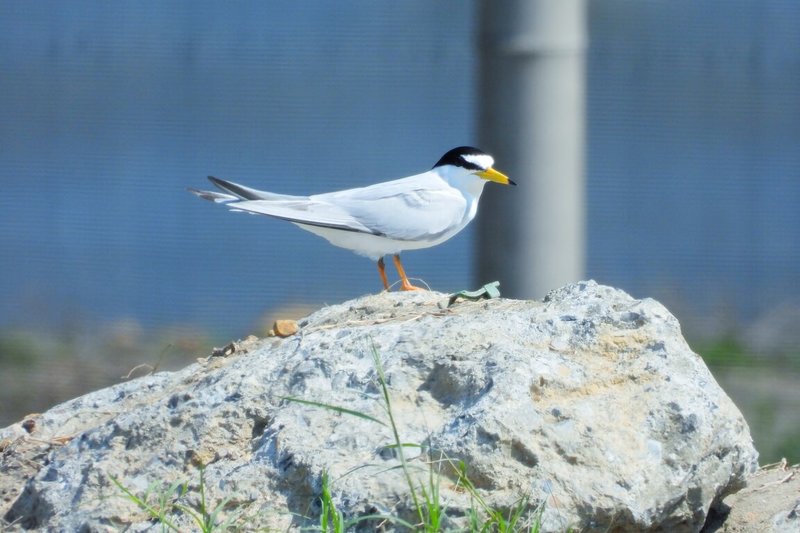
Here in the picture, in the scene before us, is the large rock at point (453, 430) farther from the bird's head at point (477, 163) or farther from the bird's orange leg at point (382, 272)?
the bird's orange leg at point (382, 272)

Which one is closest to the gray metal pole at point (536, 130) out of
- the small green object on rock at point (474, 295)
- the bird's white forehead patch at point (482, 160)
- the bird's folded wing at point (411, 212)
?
the bird's white forehead patch at point (482, 160)

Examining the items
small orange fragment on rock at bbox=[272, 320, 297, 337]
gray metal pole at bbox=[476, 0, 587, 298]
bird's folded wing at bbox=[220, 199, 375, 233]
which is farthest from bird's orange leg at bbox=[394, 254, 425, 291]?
small orange fragment on rock at bbox=[272, 320, 297, 337]

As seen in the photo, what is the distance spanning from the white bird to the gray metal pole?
10 cm

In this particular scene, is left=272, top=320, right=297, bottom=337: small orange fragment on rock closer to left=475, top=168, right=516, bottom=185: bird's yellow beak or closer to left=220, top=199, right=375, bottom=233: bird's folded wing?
left=220, top=199, right=375, bottom=233: bird's folded wing

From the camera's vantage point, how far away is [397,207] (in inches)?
152

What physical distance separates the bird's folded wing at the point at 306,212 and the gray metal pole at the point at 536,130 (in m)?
0.45

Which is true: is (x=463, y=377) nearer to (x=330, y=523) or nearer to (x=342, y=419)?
(x=342, y=419)

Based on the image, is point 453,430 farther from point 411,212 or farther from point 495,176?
point 411,212

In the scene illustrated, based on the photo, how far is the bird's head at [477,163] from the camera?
361 cm

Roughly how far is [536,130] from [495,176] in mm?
182

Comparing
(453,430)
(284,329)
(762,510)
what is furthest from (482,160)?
(453,430)

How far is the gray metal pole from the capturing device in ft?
11.5

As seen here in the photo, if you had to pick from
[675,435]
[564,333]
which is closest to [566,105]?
[564,333]

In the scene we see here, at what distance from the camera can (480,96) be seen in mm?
3654
